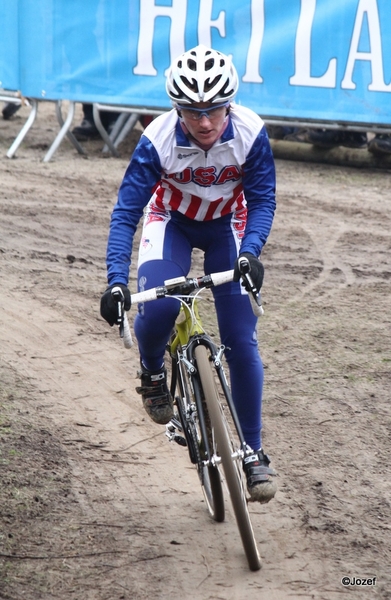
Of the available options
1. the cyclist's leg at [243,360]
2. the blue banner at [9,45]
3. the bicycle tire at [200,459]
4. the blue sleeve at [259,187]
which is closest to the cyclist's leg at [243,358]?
the cyclist's leg at [243,360]

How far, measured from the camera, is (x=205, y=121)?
4.01 metres

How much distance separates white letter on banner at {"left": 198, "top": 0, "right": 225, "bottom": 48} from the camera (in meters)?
10.5

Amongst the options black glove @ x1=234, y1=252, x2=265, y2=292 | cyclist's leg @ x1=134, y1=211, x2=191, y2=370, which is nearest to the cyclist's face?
cyclist's leg @ x1=134, y1=211, x2=191, y2=370

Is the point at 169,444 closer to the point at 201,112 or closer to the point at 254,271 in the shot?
the point at 254,271

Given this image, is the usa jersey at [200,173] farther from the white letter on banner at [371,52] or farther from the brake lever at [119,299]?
the white letter on banner at [371,52]

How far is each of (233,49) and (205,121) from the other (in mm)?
6898

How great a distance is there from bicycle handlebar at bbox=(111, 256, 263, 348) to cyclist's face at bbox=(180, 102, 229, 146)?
0.63 m

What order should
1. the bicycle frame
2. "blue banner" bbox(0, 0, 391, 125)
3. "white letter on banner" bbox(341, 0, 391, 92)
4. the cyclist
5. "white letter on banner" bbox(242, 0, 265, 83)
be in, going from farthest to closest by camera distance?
"white letter on banner" bbox(242, 0, 265, 83)
"blue banner" bbox(0, 0, 391, 125)
"white letter on banner" bbox(341, 0, 391, 92)
the cyclist
the bicycle frame

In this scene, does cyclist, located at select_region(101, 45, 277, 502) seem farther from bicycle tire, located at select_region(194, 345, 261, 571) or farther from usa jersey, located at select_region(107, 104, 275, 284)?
bicycle tire, located at select_region(194, 345, 261, 571)

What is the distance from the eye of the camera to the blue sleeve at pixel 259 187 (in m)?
4.18

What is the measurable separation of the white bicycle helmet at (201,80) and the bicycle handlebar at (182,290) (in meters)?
0.76

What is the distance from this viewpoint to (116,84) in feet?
36.3

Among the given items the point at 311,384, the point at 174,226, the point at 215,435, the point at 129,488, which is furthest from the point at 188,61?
the point at 311,384

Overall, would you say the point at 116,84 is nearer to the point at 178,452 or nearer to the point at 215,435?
the point at 178,452
